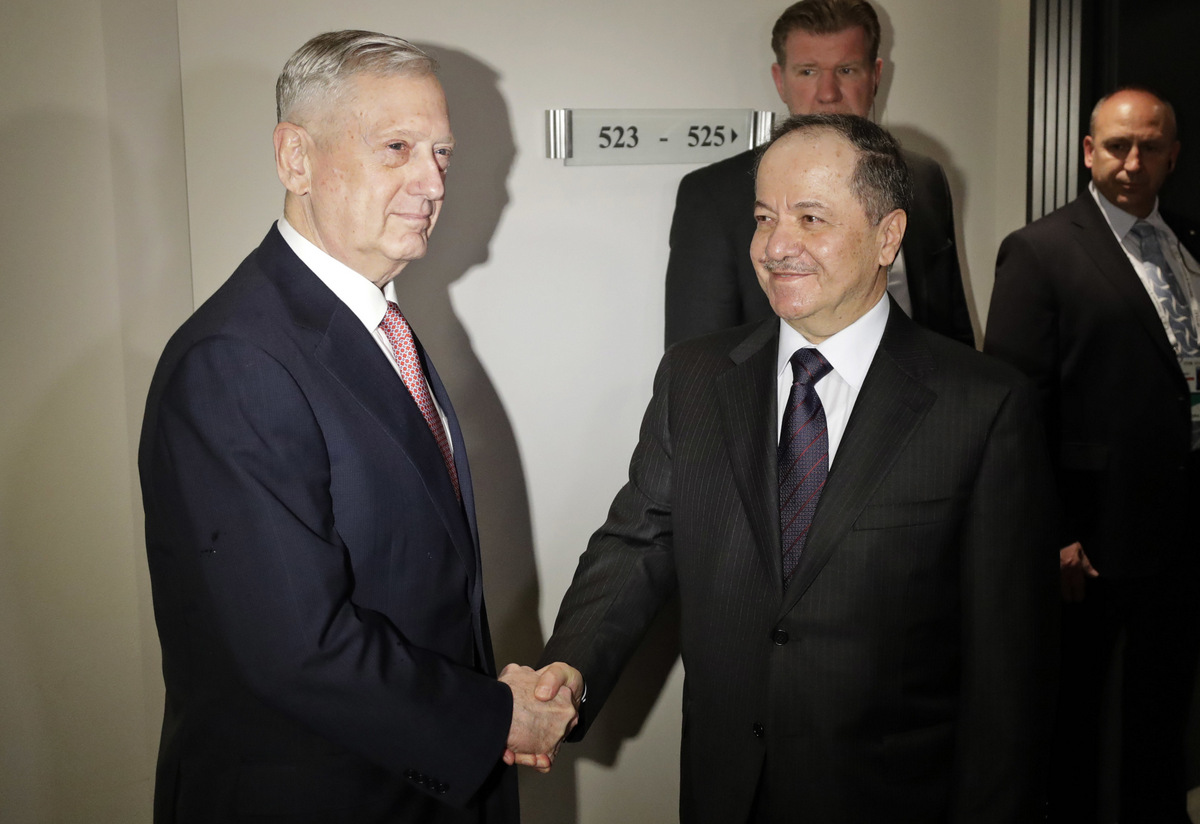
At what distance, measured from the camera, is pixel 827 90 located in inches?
104

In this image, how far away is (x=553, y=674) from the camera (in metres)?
1.78

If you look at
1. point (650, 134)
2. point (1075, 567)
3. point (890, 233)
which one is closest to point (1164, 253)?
point (1075, 567)

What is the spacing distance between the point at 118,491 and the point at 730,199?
63.4 inches

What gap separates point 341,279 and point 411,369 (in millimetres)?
180

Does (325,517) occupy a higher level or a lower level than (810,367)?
lower

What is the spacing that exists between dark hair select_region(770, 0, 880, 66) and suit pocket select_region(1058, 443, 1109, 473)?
1.23m

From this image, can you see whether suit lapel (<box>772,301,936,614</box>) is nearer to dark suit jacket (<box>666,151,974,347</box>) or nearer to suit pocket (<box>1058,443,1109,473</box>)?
dark suit jacket (<box>666,151,974,347</box>)

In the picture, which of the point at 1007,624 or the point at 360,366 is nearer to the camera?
the point at 360,366

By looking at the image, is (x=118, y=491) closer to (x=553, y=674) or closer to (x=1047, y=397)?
(x=553, y=674)

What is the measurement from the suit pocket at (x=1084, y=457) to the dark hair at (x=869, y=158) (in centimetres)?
154

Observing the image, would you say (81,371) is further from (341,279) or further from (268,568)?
(268,568)

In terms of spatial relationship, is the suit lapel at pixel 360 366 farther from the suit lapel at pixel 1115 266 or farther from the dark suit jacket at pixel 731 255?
the suit lapel at pixel 1115 266

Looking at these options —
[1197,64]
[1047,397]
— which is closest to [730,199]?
[1047,397]

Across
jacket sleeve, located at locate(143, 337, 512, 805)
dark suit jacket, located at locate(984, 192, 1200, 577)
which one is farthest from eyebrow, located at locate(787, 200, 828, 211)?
dark suit jacket, located at locate(984, 192, 1200, 577)
